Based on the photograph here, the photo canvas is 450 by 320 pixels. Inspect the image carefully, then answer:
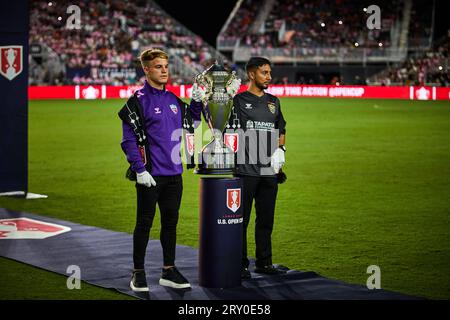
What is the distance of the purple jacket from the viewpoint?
6.58 meters

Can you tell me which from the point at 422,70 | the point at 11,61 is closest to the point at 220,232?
the point at 11,61

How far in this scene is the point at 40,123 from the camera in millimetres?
26312

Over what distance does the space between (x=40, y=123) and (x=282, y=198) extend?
1568 centimetres

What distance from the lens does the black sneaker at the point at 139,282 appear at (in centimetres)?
661

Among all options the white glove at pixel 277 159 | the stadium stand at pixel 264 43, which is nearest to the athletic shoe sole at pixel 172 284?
the white glove at pixel 277 159

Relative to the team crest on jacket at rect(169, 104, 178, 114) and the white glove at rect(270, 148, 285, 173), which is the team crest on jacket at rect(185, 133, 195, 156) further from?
the white glove at rect(270, 148, 285, 173)

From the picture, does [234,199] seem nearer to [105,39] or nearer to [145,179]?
[145,179]

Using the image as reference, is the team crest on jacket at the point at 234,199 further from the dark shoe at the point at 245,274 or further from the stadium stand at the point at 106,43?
the stadium stand at the point at 106,43

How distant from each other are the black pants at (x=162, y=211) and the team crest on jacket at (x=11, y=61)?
6039mm

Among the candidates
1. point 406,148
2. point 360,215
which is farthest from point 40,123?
point 360,215

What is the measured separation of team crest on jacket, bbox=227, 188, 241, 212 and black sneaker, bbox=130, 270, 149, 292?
93cm

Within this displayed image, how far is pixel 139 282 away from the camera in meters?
6.64

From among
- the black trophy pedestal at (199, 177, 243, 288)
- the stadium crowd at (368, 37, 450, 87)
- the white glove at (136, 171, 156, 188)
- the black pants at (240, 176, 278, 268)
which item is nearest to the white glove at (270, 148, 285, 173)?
the black pants at (240, 176, 278, 268)
